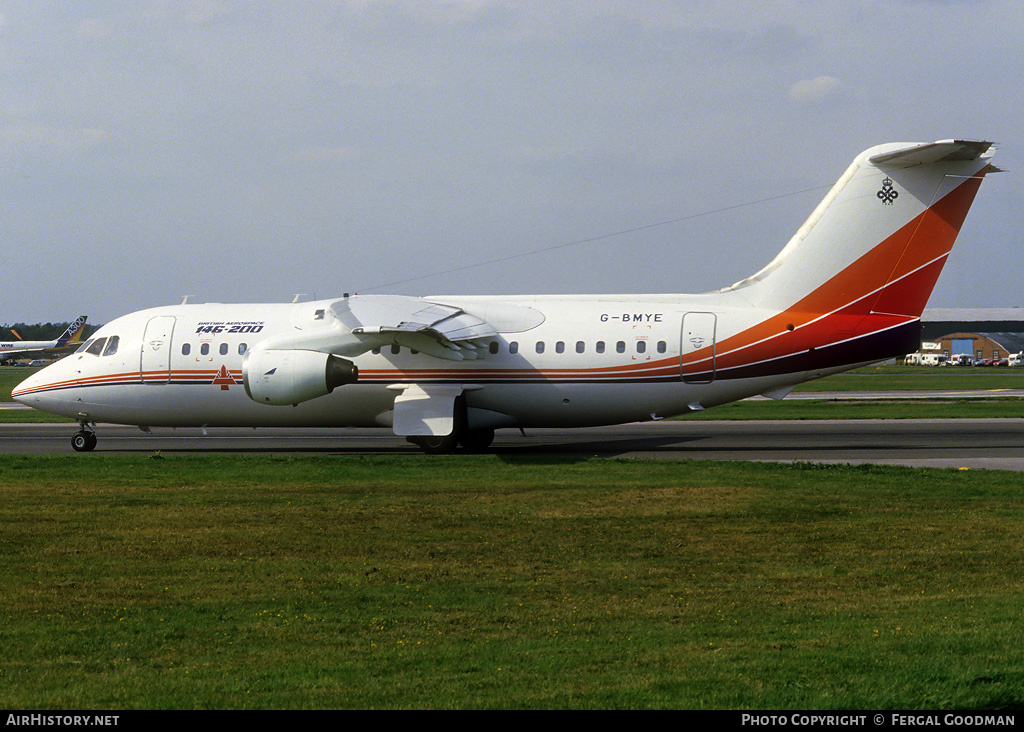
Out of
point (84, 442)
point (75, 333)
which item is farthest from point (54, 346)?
point (84, 442)

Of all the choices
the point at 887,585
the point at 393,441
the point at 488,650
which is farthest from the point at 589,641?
the point at 393,441

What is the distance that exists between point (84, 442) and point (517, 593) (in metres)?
23.7

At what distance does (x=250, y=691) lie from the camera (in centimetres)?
796

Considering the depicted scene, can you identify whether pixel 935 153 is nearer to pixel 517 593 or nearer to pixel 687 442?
pixel 687 442

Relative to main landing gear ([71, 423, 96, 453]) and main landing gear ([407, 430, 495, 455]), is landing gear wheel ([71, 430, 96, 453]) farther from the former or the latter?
main landing gear ([407, 430, 495, 455])

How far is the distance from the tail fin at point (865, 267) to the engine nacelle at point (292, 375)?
33.4ft

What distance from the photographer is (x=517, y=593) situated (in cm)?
1180

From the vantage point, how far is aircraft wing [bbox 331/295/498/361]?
89.9 ft

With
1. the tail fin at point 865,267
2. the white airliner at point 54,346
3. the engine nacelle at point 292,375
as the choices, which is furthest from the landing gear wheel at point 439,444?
the white airliner at point 54,346

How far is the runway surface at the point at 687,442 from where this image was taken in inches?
1086

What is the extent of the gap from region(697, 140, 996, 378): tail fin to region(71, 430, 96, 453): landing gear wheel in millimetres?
18825

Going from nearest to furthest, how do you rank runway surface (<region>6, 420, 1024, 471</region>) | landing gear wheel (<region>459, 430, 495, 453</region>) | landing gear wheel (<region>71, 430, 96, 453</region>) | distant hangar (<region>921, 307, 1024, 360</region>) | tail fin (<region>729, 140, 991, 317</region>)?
1. tail fin (<region>729, 140, 991, 317</region>)
2. runway surface (<region>6, 420, 1024, 471</region>)
3. landing gear wheel (<region>459, 430, 495, 453</region>)
4. landing gear wheel (<region>71, 430, 96, 453</region>)
5. distant hangar (<region>921, 307, 1024, 360</region>)

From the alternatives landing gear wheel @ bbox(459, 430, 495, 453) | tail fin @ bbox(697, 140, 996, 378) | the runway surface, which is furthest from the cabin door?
landing gear wheel @ bbox(459, 430, 495, 453)

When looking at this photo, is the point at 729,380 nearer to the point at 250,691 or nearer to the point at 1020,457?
the point at 1020,457
